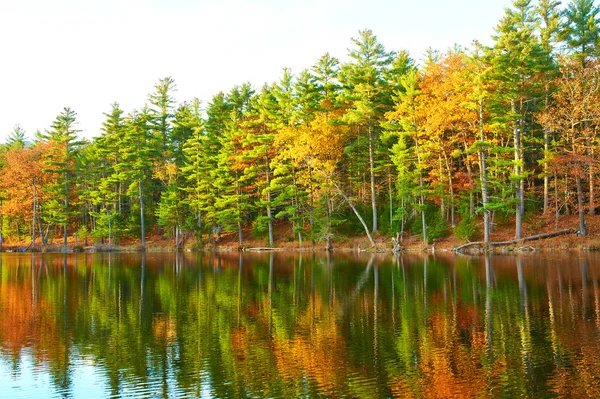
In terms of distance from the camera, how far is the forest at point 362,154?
125 feet

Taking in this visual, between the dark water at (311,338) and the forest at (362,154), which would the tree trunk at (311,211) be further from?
the dark water at (311,338)

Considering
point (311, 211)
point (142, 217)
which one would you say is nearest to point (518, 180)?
point (311, 211)

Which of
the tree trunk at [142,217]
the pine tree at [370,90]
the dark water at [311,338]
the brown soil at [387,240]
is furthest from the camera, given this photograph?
the tree trunk at [142,217]

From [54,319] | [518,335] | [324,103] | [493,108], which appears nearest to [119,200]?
[324,103]

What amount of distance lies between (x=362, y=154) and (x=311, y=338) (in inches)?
1503

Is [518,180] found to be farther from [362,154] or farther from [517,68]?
[362,154]

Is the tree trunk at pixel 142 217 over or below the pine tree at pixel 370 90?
below

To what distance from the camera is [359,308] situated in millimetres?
16422

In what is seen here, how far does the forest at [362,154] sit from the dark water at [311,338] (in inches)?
678

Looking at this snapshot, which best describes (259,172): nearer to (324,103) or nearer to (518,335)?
(324,103)

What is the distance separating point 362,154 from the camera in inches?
1955

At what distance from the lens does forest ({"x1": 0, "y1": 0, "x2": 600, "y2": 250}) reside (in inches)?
1495

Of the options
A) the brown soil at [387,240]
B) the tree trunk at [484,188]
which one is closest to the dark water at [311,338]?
the brown soil at [387,240]

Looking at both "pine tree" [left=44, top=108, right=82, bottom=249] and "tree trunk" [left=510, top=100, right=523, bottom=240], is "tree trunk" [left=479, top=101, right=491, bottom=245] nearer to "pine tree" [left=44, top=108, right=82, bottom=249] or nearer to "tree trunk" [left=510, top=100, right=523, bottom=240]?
"tree trunk" [left=510, top=100, right=523, bottom=240]
